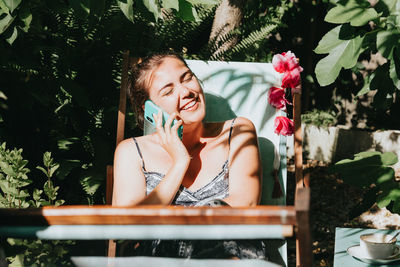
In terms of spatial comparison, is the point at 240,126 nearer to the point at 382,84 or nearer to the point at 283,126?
the point at 283,126

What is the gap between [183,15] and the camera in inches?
96.7

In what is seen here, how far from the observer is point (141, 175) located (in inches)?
99.3

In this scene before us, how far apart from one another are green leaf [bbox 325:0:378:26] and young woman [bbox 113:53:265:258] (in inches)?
30.2

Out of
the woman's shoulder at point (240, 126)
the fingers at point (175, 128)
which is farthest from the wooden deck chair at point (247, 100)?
the fingers at point (175, 128)

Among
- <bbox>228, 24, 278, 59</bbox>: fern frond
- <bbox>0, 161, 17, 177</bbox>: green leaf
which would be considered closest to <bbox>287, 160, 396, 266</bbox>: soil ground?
<bbox>228, 24, 278, 59</bbox>: fern frond

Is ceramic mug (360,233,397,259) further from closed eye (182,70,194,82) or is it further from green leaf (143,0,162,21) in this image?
green leaf (143,0,162,21)

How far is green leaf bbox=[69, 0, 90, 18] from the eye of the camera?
6.79 ft

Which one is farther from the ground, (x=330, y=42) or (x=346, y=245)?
(x=330, y=42)

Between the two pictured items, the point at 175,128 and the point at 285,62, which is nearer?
the point at 175,128

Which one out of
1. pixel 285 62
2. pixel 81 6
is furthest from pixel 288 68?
pixel 81 6

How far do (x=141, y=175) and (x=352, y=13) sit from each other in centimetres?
133

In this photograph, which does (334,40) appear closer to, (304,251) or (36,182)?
(304,251)

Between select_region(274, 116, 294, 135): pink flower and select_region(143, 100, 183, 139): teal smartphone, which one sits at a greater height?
select_region(143, 100, 183, 139): teal smartphone

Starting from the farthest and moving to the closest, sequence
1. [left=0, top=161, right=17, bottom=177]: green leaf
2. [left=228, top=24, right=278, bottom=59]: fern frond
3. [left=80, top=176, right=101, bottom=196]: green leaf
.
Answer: [left=228, top=24, right=278, bottom=59]: fern frond → [left=80, top=176, right=101, bottom=196]: green leaf → [left=0, top=161, right=17, bottom=177]: green leaf
